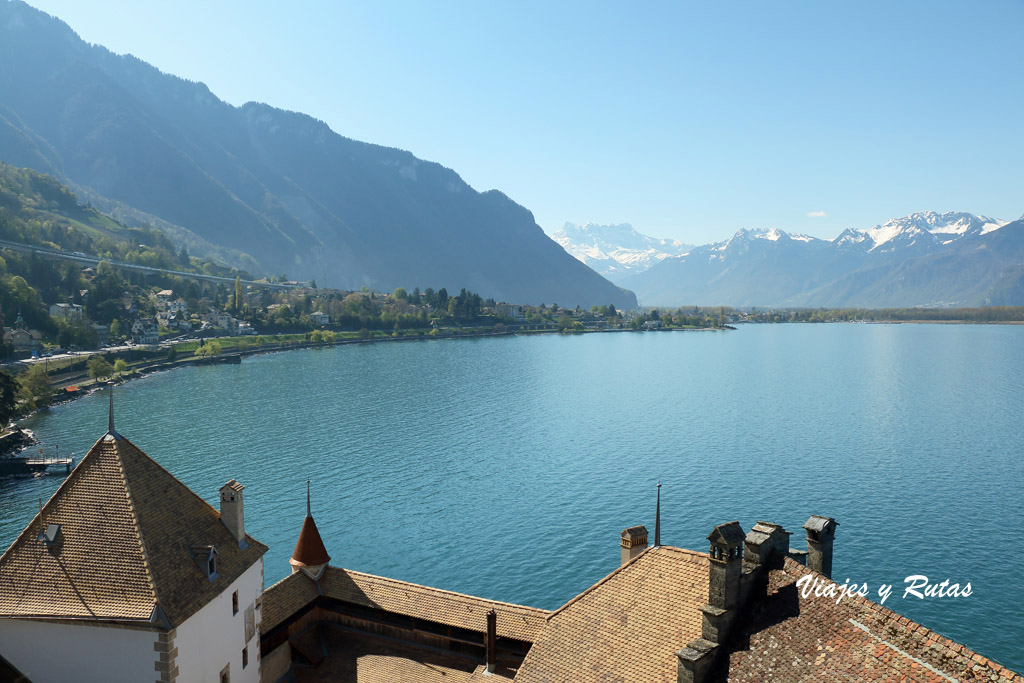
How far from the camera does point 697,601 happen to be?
808 inches

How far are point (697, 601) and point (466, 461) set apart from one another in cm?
6332

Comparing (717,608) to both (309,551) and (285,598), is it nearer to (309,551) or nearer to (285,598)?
(285,598)

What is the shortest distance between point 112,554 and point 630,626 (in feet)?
57.3

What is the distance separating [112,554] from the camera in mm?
20844

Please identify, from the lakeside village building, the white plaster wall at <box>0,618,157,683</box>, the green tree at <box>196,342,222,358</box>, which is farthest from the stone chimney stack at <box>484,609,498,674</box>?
the green tree at <box>196,342,222,358</box>

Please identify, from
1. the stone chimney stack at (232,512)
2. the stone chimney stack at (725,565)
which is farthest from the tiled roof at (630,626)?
the stone chimney stack at (232,512)

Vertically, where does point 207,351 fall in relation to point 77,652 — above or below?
above

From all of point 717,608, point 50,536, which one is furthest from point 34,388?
point 717,608

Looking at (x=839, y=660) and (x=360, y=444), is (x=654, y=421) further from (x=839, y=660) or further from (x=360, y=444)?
(x=839, y=660)

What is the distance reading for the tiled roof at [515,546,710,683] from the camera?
19.7 meters

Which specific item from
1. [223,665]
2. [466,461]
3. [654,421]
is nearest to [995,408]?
[654,421]

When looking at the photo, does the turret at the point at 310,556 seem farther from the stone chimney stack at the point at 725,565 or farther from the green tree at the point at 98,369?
the green tree at the point at 98,369

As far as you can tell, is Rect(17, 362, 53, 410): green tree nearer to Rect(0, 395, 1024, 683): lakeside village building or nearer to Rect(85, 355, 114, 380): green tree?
Rect(85, 355, 114, 380): green tree

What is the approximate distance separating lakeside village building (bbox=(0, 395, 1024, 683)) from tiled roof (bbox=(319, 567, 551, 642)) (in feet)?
0.60
